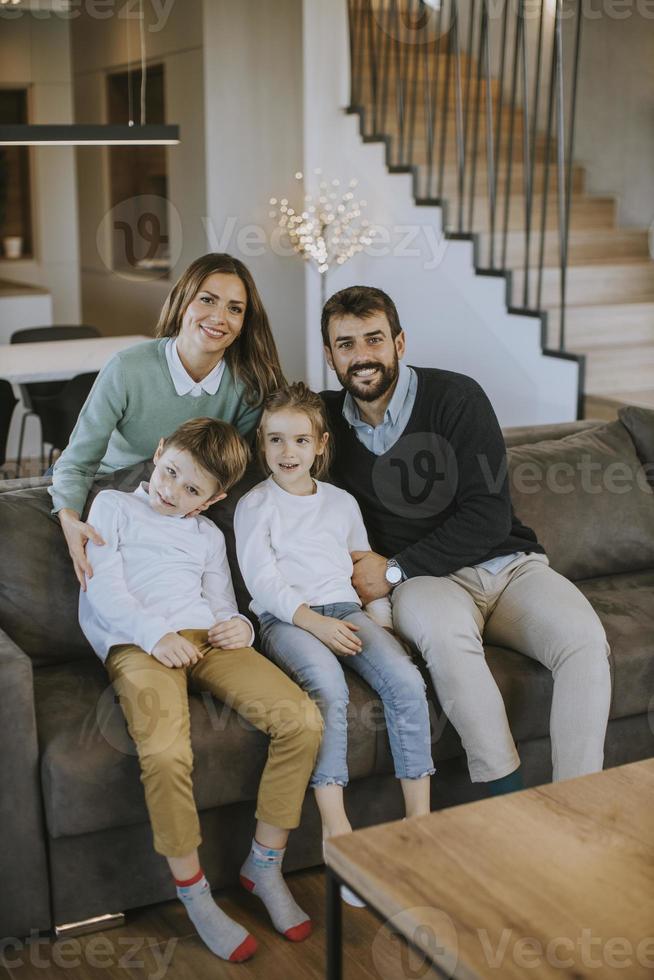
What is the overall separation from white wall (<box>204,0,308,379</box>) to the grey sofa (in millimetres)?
4928

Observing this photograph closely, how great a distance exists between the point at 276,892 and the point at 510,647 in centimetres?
81

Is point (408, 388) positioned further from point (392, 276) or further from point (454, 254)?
point (392, 276)

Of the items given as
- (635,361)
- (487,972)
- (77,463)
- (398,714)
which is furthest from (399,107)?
(487,972)

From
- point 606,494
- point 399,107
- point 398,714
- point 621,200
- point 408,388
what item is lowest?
point 398,714

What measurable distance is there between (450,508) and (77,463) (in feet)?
2.99

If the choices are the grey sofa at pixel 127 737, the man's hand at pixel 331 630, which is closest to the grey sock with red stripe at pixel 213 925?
the grey sofa at pixel 127 737

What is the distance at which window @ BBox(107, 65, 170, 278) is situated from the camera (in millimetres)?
8797

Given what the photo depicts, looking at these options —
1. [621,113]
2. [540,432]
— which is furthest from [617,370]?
[621,113]

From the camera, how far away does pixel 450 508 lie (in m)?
2.77

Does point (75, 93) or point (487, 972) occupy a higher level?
point (75, 93)

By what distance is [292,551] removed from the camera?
2.58m

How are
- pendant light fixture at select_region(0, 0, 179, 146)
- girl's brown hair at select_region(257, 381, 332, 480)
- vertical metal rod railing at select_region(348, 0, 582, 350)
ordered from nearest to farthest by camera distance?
girl's brown hair at select_region(257, 381, 332, 480)
pendant light fixture at select_region(0, 0, 179, 146)
vertical metal rod railing at select_region(348, 0, 582, 350)
